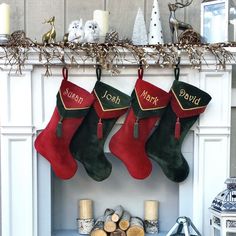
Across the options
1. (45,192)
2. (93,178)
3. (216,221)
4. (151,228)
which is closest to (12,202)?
(45,192)

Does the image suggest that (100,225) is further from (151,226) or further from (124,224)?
(151,226)

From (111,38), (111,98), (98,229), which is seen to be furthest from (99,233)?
(111,38)

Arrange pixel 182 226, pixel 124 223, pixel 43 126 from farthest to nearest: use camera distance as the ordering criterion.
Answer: pixel 124 223
pixel 43 126
pixel 182 226

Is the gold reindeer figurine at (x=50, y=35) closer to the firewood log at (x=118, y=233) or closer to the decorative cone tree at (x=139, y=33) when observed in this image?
the decorative cone tree at (x=139, y=33)

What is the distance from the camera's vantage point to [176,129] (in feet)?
6.56

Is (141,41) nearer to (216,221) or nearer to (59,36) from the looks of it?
(59,36)

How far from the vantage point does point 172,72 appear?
2041mm

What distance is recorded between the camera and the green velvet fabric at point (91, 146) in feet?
6.73

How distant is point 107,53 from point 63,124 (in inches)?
14.4

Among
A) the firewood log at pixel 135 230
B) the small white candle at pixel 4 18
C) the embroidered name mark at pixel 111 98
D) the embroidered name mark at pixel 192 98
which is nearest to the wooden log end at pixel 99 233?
the firewood log at pixel 135 230

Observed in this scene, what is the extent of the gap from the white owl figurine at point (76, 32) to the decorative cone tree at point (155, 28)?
31cm

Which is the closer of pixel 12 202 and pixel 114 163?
pixel 12 202

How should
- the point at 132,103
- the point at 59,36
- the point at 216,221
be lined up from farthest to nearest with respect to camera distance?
the point at 59,36 → the point at 132,103 → the point at 216,221

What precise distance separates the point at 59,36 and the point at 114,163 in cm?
68
